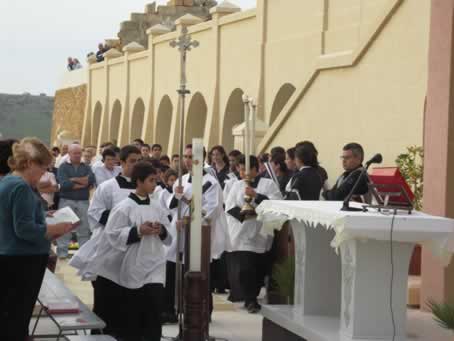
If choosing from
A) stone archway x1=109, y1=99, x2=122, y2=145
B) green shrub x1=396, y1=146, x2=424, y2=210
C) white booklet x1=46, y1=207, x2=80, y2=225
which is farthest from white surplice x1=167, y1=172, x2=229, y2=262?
stone archway x1=109, y1=99, x2=122, y2=145

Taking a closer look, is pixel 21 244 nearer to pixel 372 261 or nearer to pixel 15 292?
pixel 15 292

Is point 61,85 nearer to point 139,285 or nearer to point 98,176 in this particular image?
point 98,176

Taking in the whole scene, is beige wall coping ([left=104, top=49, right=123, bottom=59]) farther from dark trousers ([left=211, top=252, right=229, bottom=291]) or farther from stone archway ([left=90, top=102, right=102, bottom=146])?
dark trousers ([left=211, top=252, right=229, bottom=291])

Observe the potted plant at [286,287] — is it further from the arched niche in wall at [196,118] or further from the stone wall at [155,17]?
the stone wall at [155,17]

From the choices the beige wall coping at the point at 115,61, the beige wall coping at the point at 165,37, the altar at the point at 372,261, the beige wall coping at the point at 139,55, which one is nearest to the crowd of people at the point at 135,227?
the altar at the point at 372,261

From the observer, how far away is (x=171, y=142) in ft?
114

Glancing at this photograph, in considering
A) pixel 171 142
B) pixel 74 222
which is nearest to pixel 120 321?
pixel 74 222

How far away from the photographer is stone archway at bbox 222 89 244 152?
29.1m

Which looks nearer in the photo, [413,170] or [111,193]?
[111,193]

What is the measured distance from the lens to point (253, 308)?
13336mm

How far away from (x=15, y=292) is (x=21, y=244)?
1.10 feet

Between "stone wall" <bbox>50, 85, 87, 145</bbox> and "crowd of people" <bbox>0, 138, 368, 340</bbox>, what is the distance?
32.5 meters

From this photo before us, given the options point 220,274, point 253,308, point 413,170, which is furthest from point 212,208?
point 413,170

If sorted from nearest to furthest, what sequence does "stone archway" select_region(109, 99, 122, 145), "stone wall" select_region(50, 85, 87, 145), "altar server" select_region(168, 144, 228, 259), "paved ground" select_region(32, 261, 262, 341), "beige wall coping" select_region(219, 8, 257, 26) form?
"paved ground" select_region(32, 261, 262, 341)
"altar server" select_region(168, 144, 228, 259)
"beige wall coping" select_region(219, 8, 257, 26)
"stone archway" select_region(109, 99, 122, 145)
"stone wall" select_region(50, 85, 87, 145)
